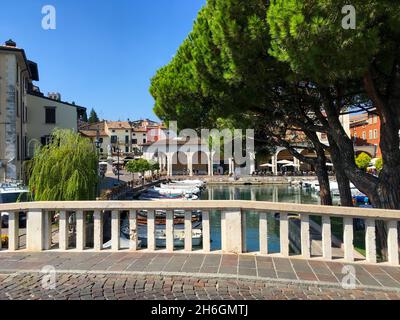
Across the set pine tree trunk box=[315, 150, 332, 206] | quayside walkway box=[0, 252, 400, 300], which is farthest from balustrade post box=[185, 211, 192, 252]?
pine tree trunk box=[315, 150, 332, 206]

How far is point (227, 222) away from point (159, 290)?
1.59 metres

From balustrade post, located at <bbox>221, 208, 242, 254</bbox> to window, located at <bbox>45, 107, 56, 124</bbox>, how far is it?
29.1m

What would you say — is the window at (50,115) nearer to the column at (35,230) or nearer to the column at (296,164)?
the column at (35,230)

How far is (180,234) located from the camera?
14.1 m

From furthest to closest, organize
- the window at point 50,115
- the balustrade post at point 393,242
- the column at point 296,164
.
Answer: the column at point 296,164 < the window at point 50,115 < the balustrade post at point 393,242

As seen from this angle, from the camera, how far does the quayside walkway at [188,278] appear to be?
4.35 m

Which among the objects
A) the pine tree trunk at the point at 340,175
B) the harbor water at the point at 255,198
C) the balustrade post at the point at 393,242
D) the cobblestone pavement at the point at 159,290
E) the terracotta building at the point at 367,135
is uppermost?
the terracotta building at the point at 367,135

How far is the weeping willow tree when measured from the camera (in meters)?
11.4

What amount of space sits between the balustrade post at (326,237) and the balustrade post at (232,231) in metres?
1.27

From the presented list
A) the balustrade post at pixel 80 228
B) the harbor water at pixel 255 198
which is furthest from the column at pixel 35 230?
the harbor water at pixel 255 198
